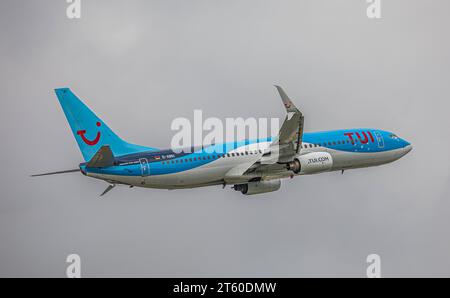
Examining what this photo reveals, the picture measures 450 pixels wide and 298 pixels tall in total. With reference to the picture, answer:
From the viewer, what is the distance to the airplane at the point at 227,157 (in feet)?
311

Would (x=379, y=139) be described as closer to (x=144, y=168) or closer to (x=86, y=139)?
(x=144, y=168)

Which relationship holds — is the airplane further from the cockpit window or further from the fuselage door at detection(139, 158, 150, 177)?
the cockpit window

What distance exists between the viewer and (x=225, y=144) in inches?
3922

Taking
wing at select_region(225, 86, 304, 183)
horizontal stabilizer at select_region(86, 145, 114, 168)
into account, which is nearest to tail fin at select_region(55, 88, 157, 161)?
horizontal stabilizer at select_region(86, 145, 114, 168)

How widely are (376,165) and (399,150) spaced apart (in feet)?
8.48

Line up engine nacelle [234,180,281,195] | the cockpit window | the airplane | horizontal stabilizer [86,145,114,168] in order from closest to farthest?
horizontal stabilizer [86,145,114,168] → the airplane → engine nacelle [234,180,281,195] → the cockpit window

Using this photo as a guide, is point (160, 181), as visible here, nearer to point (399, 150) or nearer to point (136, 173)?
point (136, 173)

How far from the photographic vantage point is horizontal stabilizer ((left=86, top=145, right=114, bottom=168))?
92250 millimetres

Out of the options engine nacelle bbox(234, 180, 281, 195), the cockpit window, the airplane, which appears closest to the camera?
the airplane

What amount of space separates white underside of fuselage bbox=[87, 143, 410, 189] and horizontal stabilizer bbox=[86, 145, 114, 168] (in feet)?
2.66

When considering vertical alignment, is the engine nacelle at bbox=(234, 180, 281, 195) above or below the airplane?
below

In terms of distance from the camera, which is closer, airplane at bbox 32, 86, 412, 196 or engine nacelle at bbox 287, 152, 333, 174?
airplane at bbox 32, 86, 412, 196

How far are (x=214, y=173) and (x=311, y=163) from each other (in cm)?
796

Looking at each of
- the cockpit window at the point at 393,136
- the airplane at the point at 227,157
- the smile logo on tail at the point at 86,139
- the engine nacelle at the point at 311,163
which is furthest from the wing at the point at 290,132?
the smile logo on tail at the point at 86,139
